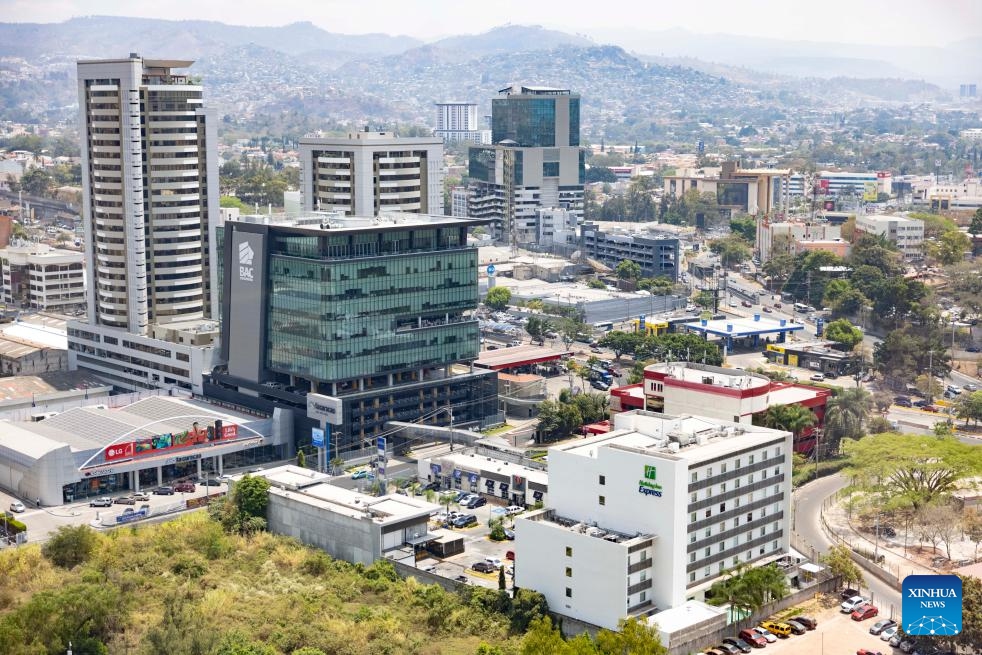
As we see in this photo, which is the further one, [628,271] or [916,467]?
[628,271]

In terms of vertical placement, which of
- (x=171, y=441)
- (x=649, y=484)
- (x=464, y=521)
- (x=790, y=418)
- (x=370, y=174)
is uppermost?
(x=370, y=174)

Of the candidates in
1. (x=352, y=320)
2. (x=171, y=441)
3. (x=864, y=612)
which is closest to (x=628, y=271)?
(x=352, y=320)

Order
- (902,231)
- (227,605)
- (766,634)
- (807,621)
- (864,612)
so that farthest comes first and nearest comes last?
(902,231) < (864,612) < (227,605) < (807,621) < (766,634)

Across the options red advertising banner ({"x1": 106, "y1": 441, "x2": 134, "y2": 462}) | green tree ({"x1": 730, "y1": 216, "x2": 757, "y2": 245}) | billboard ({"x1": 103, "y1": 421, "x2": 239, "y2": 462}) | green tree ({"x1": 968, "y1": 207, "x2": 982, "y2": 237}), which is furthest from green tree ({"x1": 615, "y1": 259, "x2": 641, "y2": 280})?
red advertising banner ({"x1": 106, "y1": 441, "x2": 134, "y2": 462})

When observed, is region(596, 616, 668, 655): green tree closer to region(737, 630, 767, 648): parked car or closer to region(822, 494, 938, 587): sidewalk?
region(737, 630, 767, 648): parked car

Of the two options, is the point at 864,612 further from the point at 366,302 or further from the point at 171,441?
the point at 171,441

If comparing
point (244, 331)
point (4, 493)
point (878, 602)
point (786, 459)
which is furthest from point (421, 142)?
point (878, 602)

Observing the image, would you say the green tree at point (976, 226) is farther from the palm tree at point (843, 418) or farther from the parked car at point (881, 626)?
the parked car at point (881, 626)
